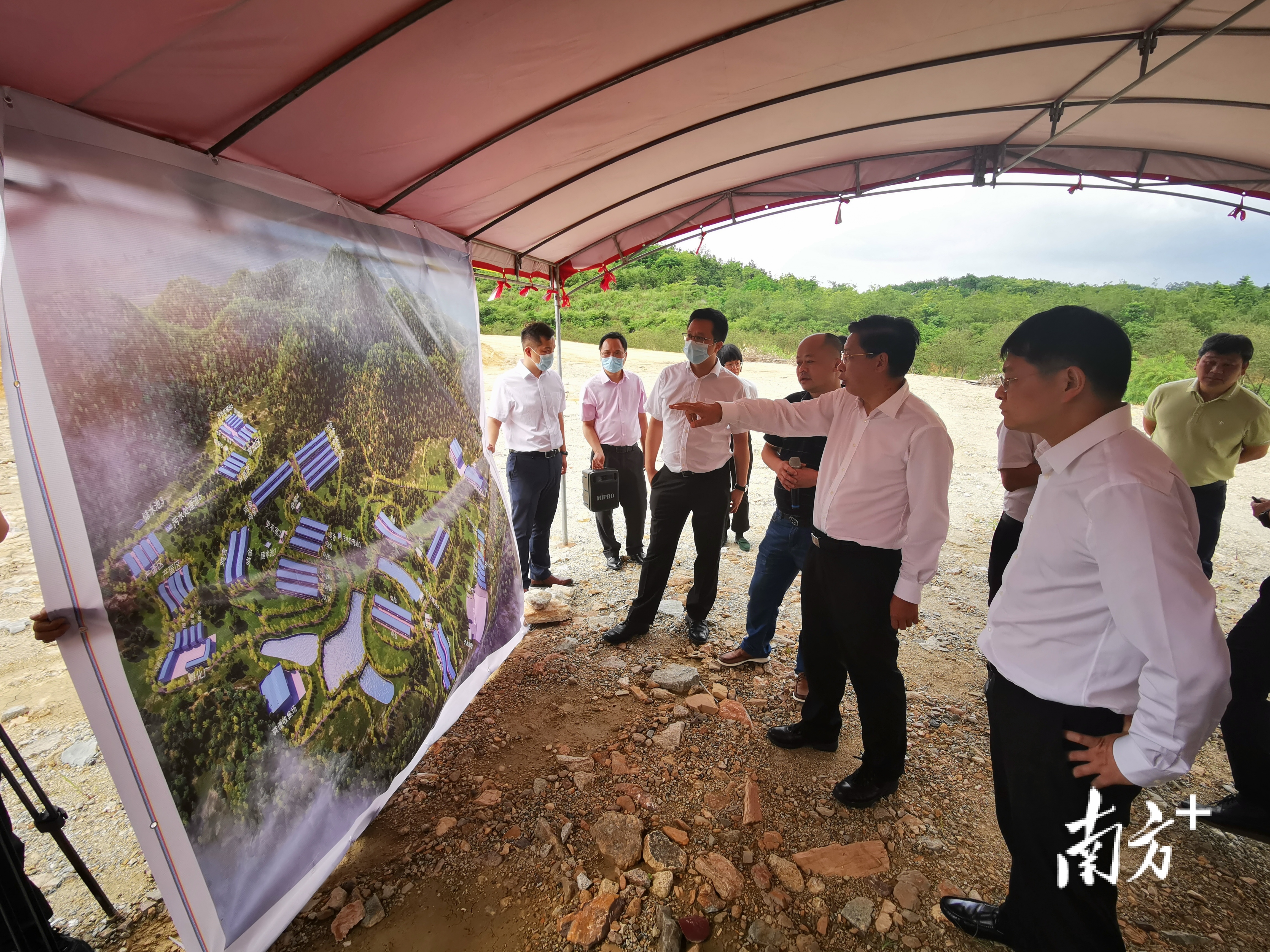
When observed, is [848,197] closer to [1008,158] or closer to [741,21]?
[1008,158]

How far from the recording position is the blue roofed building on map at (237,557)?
172 cm

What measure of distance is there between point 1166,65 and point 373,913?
15.2 ft

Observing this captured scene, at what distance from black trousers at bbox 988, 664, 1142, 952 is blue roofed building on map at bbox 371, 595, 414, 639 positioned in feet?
7.28

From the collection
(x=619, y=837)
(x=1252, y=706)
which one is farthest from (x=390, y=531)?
(x=1252, y=706)

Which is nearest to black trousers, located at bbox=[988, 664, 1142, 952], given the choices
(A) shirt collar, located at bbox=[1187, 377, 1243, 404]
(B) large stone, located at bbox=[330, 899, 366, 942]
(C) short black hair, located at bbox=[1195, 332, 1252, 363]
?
(B) large stone, located at bbox=[330, 899, 366, 942]

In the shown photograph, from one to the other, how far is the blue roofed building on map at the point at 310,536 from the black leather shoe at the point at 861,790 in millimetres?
2328

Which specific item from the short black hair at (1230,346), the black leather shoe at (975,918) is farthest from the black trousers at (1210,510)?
the black leather shoe at (975,918)

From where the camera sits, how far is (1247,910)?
6.05 feet

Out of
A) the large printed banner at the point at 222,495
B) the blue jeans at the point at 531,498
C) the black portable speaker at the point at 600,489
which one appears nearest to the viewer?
the large printed banner at the point at 222,495

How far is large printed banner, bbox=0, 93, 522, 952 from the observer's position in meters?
1.35

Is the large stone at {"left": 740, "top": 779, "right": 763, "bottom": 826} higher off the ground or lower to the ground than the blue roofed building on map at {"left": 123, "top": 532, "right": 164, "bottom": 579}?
lower

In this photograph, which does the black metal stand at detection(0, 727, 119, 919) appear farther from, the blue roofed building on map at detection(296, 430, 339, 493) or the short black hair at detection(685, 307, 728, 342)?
the short black hair at detection(685, 307, 728, 342)

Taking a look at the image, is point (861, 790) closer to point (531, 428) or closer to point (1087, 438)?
point (1087, 438)

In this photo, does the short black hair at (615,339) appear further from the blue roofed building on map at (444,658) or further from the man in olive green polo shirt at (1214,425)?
the man in olive green polo shirt at (1214,425)
